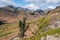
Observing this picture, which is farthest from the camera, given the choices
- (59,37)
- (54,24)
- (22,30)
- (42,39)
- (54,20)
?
(22,30)

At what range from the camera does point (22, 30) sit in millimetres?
169500

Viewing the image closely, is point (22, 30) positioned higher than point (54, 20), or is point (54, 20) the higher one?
point (54, 20)

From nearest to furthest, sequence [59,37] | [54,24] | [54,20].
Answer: [59,37], [54,24], [54,20]

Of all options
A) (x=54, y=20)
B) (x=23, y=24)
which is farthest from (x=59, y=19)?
(x=23, y=24)

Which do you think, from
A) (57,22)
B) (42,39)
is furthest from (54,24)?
(42,39)

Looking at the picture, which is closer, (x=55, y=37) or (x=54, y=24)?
(x=55, y=37)

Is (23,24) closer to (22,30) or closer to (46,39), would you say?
(22,30)

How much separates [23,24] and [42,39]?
111844 mm

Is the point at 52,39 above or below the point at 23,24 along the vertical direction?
above

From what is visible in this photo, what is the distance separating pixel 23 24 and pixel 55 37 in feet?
385

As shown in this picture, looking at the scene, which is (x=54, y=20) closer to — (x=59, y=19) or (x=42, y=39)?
(x=59, y=19)

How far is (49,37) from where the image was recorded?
206 ft

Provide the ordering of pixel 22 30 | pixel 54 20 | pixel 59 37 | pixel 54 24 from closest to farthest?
pixel 59 37 < pixel 54 24 < pixel 54 20 < pixel 22 30

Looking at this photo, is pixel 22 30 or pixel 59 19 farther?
pixel 22 30
